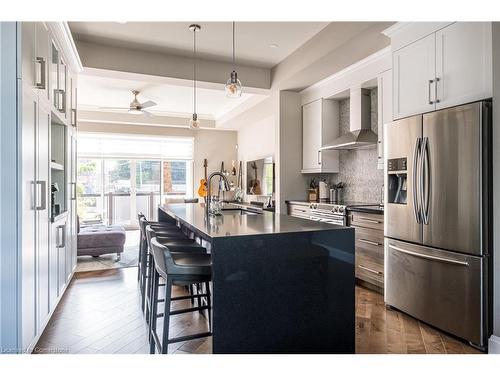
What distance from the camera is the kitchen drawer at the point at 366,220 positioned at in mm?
3547

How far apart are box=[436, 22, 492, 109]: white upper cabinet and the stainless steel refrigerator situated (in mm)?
139

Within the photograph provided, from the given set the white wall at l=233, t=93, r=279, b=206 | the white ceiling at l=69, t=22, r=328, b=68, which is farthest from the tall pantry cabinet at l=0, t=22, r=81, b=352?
the white wall at l=233, t=93, r=279, b=206

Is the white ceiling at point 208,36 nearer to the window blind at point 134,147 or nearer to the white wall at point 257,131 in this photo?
the white wall at point 257,131

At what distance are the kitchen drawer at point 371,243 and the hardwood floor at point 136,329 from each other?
17.1 inches

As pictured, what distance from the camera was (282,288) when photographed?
2004 mm

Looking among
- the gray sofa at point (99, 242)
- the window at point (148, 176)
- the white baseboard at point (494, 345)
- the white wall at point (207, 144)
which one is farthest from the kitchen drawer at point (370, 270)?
the window at point (148, 176)

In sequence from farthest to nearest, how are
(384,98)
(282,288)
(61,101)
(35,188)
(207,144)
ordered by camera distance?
(207,144)
(384,98)
(61,101)
(35,188)
(282,288)

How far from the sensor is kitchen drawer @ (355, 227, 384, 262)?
3570 millimetres

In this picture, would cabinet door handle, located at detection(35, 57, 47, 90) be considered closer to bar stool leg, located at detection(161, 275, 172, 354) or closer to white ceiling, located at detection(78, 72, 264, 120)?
bar stool leg, located at detection(161, 275, 172, 354)

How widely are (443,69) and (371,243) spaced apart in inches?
72.8

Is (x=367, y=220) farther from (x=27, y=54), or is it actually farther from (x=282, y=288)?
(x=27, y=54)

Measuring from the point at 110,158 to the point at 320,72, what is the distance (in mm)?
5913

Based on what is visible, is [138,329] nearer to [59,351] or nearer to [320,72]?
[59,351]

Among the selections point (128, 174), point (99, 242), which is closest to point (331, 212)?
point (99, 242)
